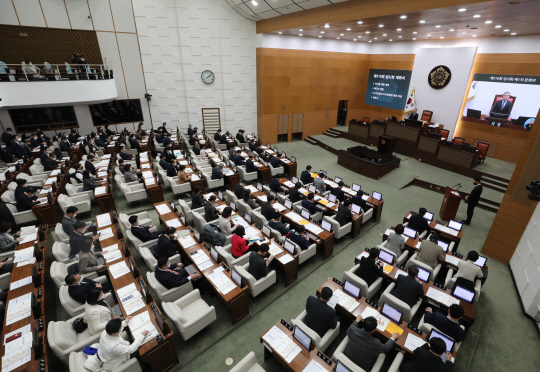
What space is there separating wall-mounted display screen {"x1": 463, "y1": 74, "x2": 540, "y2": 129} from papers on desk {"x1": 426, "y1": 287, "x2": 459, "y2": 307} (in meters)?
11.2

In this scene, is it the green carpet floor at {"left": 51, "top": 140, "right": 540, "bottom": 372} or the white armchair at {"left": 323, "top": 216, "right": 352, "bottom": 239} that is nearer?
the green carpet floor at {"left": 51, "top": 140, "right": 540, "bottom": 372}

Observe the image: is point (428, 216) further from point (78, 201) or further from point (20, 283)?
point (78, 201)

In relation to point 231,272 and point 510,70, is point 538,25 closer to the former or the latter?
point 510,70

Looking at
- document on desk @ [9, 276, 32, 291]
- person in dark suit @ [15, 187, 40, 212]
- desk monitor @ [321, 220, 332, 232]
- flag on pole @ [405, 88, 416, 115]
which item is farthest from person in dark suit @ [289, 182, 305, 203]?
flag on pole @ [405, 88, 416, 115]

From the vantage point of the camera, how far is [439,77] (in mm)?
13523

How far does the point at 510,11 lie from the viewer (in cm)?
692

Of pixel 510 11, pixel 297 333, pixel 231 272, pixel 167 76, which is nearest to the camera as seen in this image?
pixel 297 333

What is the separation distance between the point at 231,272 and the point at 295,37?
13.7 m

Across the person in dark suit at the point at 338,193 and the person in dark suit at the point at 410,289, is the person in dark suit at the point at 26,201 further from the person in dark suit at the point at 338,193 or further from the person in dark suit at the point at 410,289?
the person in dark suit at the point at 410,289

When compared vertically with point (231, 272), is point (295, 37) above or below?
above

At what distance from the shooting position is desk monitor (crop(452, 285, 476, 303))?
4.28 m

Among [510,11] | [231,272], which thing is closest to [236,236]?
[231,272]

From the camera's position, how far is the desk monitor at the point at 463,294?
4.28 metres

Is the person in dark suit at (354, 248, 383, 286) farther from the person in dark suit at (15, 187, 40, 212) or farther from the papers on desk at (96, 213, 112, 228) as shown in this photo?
the person in dark suit at (15, 187, 40, 212)
